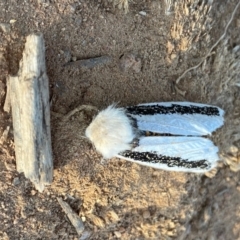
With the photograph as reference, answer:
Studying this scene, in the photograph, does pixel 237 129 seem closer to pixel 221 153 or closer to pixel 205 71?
pixel 221 153

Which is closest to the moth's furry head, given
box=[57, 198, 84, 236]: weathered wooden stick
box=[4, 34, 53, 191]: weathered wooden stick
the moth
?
the moth

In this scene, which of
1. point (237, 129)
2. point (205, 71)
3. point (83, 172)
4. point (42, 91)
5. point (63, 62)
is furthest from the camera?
point (237, 129)

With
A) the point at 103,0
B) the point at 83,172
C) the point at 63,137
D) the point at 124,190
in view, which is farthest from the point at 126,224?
the point at 103,0

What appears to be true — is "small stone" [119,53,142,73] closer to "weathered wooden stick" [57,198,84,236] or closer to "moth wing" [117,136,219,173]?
"moth wing" [117,136,219,173]

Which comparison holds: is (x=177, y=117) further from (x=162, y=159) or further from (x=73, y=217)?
(x=73, y=217)

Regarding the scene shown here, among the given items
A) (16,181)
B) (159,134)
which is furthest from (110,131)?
(16,181)

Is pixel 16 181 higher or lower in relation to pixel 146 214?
higher
